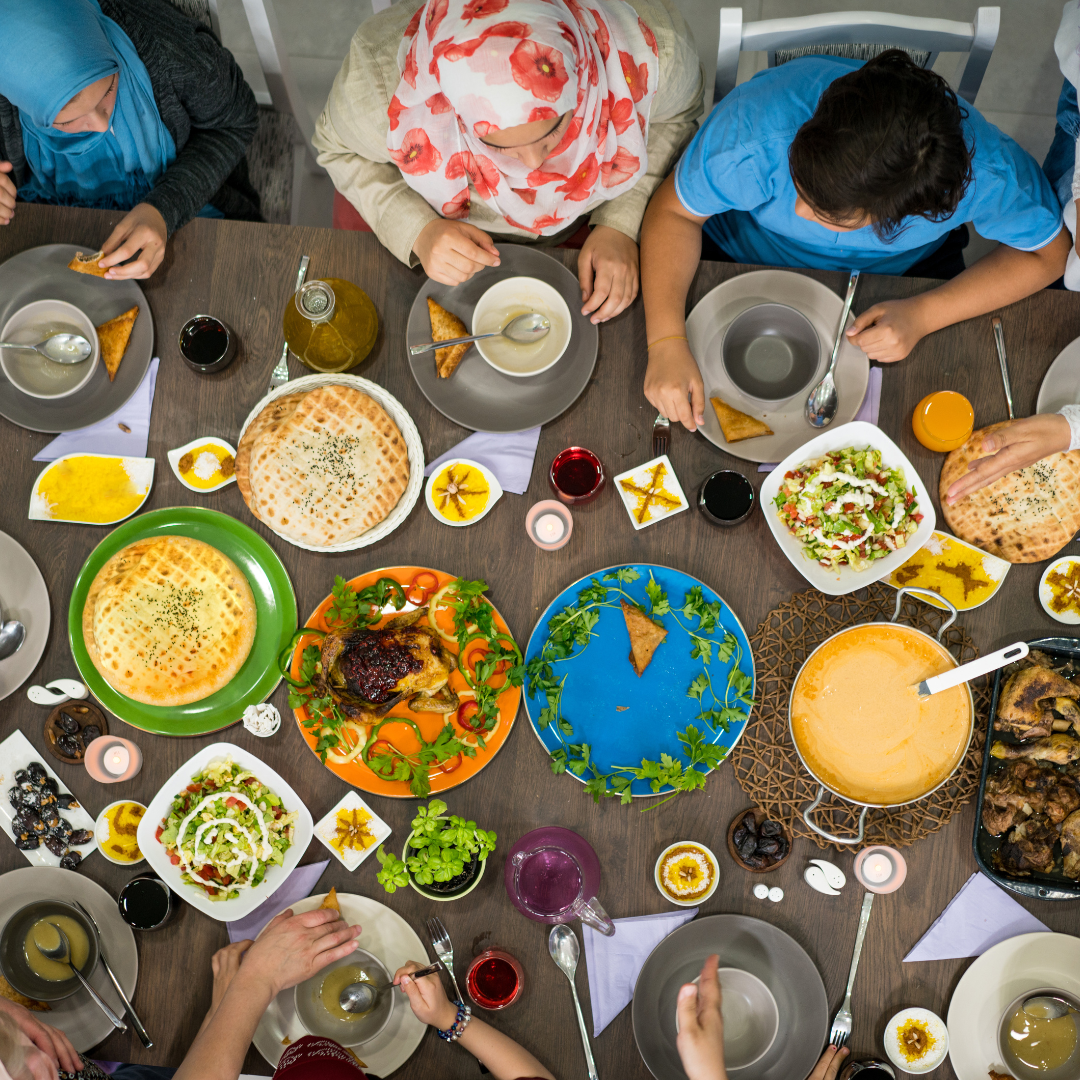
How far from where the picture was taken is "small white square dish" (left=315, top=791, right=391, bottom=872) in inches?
64.4

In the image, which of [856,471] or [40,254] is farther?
[40,254]

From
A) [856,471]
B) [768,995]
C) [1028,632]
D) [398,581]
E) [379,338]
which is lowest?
[768,995]

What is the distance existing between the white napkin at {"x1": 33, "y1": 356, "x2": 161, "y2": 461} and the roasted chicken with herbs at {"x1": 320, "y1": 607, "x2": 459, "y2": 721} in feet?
2.09

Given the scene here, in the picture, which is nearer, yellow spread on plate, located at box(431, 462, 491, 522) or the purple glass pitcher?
the purple glass pitcher

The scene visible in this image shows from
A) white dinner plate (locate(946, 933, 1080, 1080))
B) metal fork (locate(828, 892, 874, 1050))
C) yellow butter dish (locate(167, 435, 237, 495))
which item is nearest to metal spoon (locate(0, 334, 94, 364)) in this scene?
yellow butter dish (locate(167, 435, 237, 495))

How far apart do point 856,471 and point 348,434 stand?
1.06m

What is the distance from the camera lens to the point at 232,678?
5.46 ft

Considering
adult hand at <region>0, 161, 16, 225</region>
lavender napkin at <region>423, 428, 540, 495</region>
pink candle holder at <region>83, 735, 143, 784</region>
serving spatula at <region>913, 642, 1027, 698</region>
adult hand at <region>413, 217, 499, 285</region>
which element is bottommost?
pink candle holder at <region>83, 735, 143, 784</region>

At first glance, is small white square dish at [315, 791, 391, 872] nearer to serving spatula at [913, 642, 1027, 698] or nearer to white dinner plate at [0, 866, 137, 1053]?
white dinner plate at [0, 866, 137, 1053]

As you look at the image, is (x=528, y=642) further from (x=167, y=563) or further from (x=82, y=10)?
(x=82, y=10)

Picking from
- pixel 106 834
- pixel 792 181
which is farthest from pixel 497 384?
pixel 106 834

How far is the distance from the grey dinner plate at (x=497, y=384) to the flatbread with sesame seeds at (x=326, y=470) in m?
0.15

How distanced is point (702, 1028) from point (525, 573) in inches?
37.6

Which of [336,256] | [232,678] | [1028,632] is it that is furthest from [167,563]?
[1028,632]
